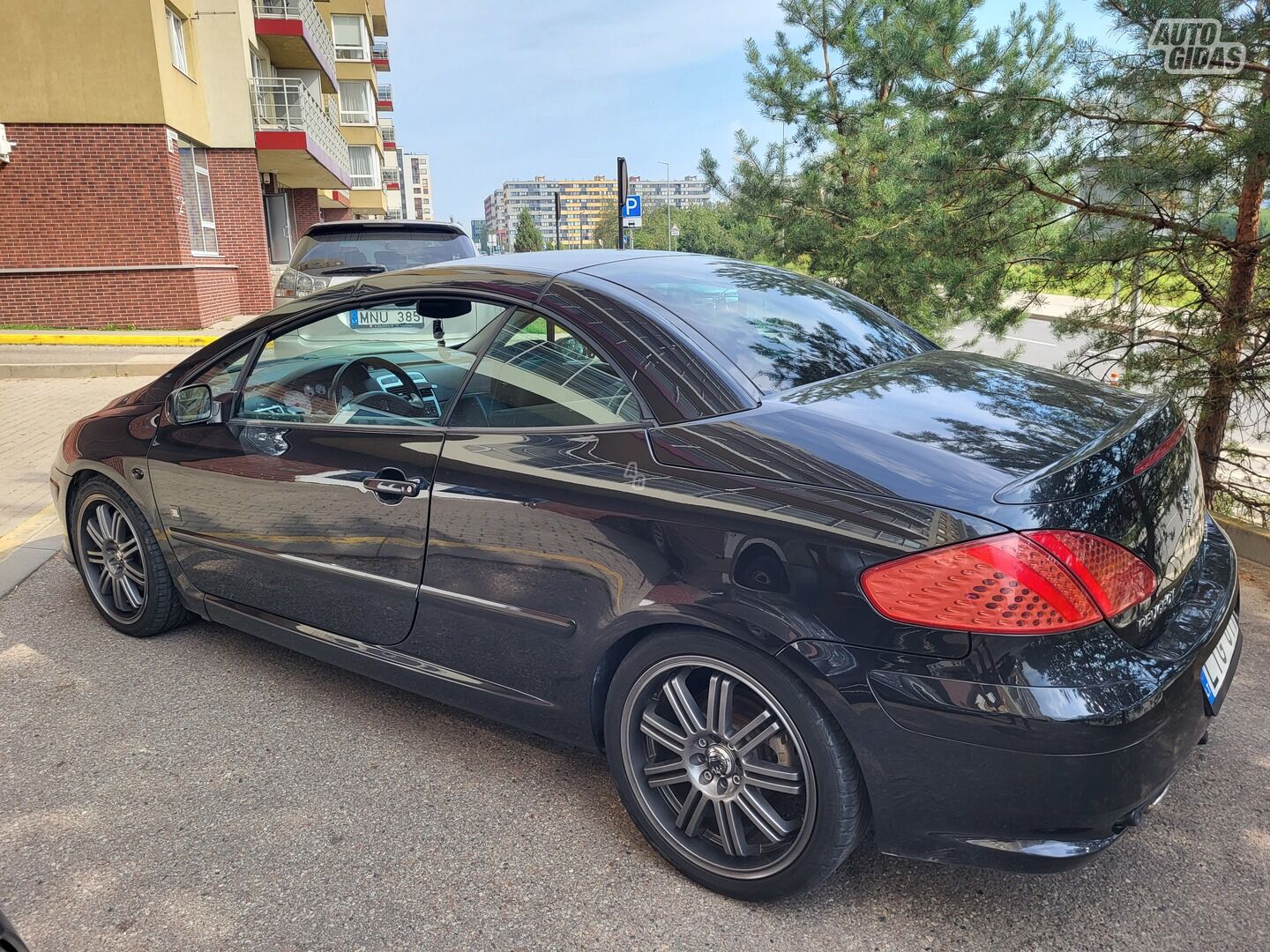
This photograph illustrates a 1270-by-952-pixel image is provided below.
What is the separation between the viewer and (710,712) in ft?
7.21

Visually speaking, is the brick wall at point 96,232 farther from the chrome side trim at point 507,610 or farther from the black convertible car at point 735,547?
the chrome side trim at point 507,610

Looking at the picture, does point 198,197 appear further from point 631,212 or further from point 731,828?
point 731,828

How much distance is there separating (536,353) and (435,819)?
1380mm

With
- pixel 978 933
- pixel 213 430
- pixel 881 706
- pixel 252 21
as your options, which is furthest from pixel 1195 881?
pixel 252 21

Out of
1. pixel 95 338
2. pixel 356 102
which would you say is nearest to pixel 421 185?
pixel 356 102

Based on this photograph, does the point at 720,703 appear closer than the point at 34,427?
Yes

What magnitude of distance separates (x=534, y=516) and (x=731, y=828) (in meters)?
0.93

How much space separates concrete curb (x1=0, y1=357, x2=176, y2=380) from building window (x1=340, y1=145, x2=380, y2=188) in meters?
34.4

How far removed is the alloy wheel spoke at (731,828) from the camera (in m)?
2.23

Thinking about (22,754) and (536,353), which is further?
(22,754)

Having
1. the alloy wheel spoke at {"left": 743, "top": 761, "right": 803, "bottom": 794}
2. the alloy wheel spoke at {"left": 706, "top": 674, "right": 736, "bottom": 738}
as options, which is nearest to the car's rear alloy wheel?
the alloy wheel spoke at {"left": 706, "top": 674, "right": 736, "bottom": 738}

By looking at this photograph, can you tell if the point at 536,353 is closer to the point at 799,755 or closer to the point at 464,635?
the point at 464,635

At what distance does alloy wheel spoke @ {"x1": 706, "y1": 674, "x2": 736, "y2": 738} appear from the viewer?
2.16 metres

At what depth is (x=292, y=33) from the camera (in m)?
23.8
